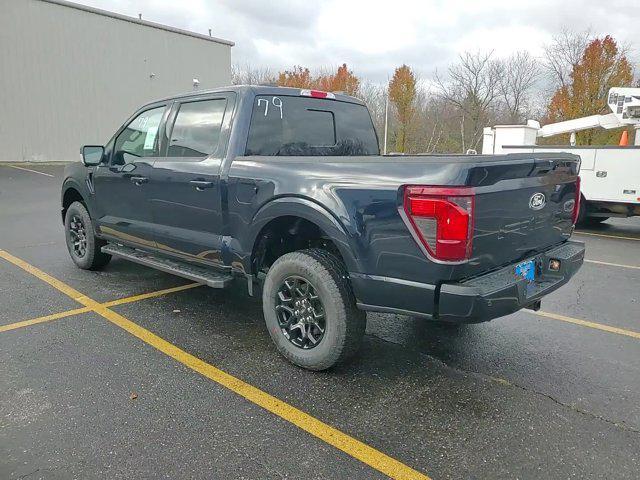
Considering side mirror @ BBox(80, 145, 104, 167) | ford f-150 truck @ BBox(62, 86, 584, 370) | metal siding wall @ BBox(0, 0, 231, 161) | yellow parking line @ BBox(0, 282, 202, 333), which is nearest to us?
ford f-150 truck @ BBox(62, 86, 584, 370)

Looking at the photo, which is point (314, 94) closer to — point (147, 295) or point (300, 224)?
point (300, 224)

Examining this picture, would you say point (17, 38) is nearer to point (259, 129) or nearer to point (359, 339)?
point (259, 129)

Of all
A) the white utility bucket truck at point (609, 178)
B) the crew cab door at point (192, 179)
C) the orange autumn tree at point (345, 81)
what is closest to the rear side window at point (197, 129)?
the crew cab door at point (192, 179)

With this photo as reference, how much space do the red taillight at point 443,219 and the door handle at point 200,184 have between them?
1.78m

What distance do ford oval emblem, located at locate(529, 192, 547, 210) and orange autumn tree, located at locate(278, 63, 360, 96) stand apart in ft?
117

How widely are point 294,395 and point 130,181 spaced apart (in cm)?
281

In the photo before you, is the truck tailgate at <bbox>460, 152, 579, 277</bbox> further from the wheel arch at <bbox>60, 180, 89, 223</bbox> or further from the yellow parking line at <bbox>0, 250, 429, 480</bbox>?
the wheel arch at <bbox>60, 180, 89, 223</bbox>

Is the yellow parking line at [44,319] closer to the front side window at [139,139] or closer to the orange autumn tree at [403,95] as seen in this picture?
the front side window at [139,139]

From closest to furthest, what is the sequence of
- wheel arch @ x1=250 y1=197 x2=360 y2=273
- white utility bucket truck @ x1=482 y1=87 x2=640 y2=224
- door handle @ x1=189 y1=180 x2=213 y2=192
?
wheel arch @ x1=250 y1=197 x2=360 y2=273, door handle @ x1=189 y1=180 x2=213 y2=192, white utility bucket truck @ x1=482 y1=87 x2=640 y2=224

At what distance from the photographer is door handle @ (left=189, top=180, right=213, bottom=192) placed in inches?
155

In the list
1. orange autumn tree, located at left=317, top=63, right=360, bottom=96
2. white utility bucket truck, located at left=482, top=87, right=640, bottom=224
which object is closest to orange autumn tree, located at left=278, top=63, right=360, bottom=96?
orange autumn tree, located at left=317, top=63, right=360, bottom=96

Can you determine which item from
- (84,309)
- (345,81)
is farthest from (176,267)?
(345,81)

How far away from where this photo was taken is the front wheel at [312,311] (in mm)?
3234

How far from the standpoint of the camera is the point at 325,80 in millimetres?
41031
